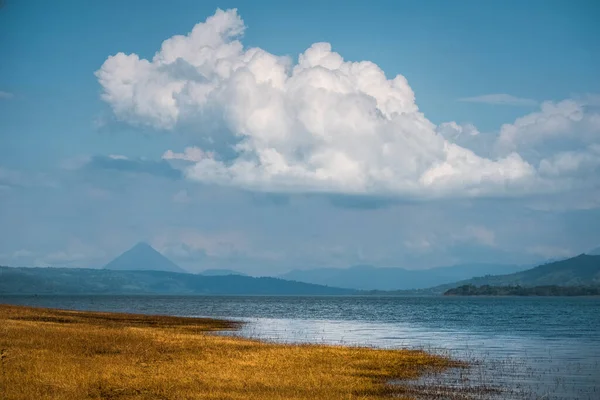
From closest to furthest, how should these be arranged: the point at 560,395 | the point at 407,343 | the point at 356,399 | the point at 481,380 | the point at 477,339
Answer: the point at 356,399 → the point at 560,395 → the point at 481,380 → the point at 407,343 → the point at 477,339

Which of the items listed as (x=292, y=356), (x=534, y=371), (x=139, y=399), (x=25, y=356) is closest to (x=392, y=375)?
(x=292, y=356)

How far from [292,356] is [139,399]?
19144 millimetres

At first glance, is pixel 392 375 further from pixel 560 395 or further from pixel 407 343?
pixel 407 343

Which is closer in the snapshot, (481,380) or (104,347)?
(481,380)

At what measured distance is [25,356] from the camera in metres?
40.5

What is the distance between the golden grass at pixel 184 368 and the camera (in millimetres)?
32531

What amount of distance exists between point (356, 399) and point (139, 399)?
33.8 ft

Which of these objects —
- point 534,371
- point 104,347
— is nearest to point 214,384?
point 104,347

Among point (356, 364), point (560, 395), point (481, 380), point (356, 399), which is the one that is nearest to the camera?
point (356, 399)

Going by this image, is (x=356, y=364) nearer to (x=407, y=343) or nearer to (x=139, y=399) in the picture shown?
(x=139, y=399)

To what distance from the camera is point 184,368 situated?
130ft

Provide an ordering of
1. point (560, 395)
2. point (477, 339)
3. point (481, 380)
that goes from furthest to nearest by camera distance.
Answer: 1. point (477, 339)
2. point (481, 380)
3. point (560, 395)

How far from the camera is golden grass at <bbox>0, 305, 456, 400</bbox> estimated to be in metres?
32.5

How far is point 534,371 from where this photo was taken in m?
48.1
